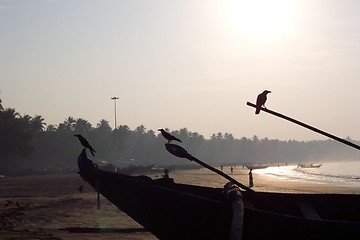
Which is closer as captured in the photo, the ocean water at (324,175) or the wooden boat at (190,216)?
the wooden boat at (190,216)

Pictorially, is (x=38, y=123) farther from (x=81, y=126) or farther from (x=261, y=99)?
(x=261, y=99)

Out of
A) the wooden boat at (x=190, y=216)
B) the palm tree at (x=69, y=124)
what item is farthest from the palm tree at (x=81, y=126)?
the wooden boat at (x=190, y=216)

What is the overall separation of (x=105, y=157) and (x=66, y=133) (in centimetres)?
1882

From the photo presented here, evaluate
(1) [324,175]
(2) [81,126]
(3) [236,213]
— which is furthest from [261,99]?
(2) [81,126]

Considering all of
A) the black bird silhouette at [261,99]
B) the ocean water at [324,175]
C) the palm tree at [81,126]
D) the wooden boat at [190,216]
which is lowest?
the ocean water at [324,175]

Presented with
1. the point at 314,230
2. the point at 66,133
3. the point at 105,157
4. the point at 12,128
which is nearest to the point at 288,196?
the point at 314,230

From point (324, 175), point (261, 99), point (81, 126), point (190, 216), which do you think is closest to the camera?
point (190, 216)

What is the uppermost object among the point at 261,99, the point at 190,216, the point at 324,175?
the point at 261,99

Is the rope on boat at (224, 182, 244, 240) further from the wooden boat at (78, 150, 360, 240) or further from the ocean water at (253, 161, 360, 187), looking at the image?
the ocean water at (253, 161, 360, 187)

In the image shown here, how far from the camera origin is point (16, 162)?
102812 mm

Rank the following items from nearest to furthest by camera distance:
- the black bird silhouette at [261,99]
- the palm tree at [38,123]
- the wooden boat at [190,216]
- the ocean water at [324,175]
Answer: the wooden boat at [190,216] → the black bird silhouette at [261,99] → the ocean water at [324,175] → the palm tree at [38,123]

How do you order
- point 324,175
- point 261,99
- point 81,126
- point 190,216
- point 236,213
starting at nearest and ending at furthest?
point 236,213 → point 190,216 → point 261,99 → point 324,175 → point 81,126

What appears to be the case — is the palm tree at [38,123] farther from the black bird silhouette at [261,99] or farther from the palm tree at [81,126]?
the black bird silhouette at [261,99]

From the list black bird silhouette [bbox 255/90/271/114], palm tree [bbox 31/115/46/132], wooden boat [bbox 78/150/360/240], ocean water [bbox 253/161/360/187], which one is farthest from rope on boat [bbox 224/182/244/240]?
palm tree [bbox 31/115/46/132]
